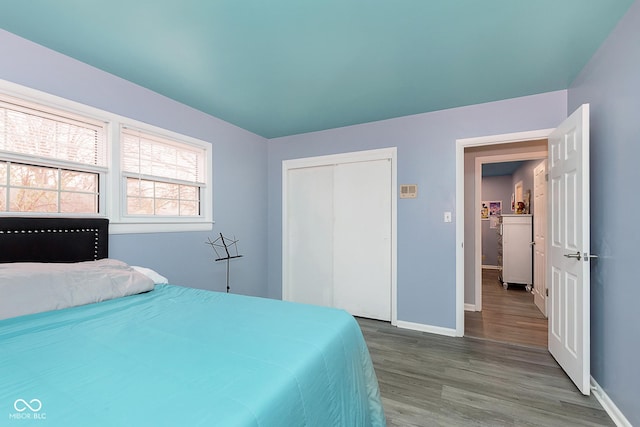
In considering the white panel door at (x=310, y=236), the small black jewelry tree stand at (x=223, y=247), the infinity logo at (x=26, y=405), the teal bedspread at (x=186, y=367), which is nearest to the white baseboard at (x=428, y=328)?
the white panel door at (x=310, y=236)

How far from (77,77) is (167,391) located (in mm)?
2408

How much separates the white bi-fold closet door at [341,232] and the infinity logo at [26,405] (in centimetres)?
299

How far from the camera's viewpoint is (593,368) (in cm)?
202

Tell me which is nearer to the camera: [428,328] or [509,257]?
[428,328]

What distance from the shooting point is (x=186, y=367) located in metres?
0.93

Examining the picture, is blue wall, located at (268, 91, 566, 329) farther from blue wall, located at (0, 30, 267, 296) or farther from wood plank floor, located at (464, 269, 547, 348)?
blue wall, located at (0, 30, 267, 296)

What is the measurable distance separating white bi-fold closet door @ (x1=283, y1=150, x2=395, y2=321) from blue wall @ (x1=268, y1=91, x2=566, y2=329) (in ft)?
0.63

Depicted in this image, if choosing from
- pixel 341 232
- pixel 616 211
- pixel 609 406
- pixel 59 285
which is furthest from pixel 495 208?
pixel 59 285

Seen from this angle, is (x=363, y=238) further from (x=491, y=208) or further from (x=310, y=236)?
(x=491, y=208)

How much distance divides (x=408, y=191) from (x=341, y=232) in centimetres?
98

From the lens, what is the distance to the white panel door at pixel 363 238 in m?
3.34

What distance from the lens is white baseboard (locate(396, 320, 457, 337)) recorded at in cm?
293

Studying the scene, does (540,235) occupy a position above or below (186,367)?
above

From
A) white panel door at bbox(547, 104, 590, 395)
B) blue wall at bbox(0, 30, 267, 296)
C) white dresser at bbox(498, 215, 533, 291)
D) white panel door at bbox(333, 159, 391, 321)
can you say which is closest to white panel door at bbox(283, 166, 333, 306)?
white panel door at bbox(333, 159, 391, 321)
